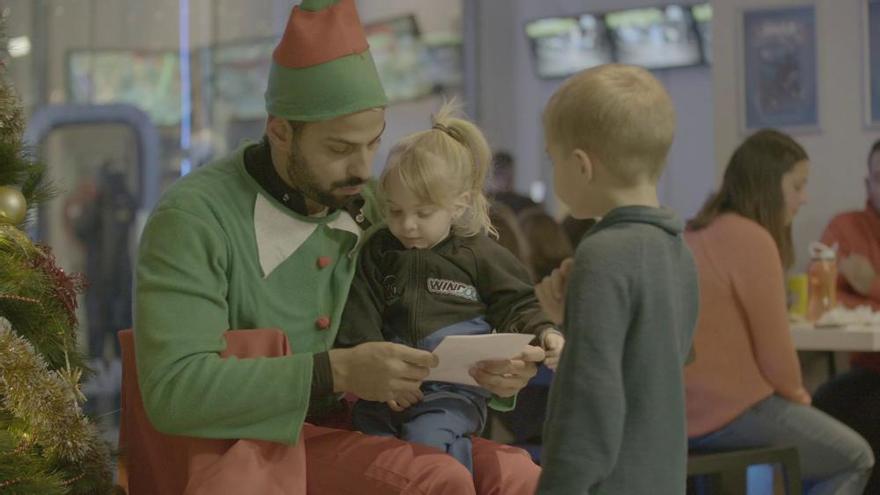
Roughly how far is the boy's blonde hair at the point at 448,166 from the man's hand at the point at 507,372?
12.0 inches

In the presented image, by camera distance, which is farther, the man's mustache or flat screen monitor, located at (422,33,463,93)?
flat screen monitor, located at (422,33,463,93)

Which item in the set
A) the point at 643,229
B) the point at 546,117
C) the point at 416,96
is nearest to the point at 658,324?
→ the point at 643,229

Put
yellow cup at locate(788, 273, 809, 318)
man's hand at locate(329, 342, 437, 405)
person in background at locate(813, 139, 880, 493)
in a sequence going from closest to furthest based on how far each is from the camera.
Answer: man's hand at locate(329, 342, 437, 405) → person in background at locate(813, 139, 880, 493) → yellow cup at locate(788, 273, 809, 318)

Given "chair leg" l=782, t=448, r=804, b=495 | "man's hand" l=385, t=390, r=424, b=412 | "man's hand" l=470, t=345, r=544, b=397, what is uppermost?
"man's hand" l=470, t=345, r=544, b=397

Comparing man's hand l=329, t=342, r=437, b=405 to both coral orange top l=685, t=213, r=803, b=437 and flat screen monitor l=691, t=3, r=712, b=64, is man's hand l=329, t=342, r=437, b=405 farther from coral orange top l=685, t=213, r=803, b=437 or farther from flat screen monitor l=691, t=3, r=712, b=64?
flat screen monitor l=691, t=3, r=712, b=64

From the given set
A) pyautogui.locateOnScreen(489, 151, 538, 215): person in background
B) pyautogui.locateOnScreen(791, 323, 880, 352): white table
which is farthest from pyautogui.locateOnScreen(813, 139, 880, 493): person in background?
pyautogui.locateOnScreen(489, 151, 538, 215): person in background

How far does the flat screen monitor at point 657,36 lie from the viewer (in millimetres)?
8781

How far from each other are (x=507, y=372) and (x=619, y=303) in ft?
1.35

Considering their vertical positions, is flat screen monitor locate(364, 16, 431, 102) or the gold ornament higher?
flat screen monitor locate(364, 16, 431, 102)

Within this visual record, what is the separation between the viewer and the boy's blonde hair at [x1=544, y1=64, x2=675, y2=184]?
1920 millimetres

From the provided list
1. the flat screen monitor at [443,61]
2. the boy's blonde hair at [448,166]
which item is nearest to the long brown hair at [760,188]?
the boy's blonde hair at [448,166]

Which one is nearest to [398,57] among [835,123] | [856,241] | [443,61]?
[443,61]

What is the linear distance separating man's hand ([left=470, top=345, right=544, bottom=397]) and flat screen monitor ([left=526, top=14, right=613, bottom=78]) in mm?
6999

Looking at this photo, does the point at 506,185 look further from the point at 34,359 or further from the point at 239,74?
the point at 34,359
